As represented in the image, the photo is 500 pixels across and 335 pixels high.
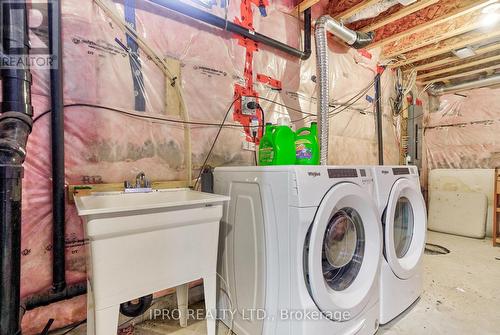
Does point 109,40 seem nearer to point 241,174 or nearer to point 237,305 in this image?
point 241,174

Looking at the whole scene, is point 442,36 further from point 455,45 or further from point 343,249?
point 343,249

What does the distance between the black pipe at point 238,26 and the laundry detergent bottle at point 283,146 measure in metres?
0.80

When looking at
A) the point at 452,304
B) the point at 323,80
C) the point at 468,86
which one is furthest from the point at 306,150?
the point at 468,86

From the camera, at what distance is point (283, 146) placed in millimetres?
1379

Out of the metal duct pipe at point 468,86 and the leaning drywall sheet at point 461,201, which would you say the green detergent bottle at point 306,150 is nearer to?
the leaning drywall sheet at point 461,201

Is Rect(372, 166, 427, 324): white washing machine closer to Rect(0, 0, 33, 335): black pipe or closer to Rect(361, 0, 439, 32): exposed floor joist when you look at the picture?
Rect(361, 0, 439, 32): exposed floor joist

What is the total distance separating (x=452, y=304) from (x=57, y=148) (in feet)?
8.02

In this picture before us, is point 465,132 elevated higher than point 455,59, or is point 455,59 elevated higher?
point 455,59

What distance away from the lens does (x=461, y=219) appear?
3111 mm

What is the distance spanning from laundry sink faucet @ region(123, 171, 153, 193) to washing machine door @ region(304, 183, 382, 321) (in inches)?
34.0

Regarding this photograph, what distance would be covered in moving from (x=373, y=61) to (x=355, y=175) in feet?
A: 7.63

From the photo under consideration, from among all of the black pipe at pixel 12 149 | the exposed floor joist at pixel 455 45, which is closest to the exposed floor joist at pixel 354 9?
the exposed floor joist at pixel 455 45

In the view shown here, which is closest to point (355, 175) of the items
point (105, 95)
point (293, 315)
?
point (293, 315)

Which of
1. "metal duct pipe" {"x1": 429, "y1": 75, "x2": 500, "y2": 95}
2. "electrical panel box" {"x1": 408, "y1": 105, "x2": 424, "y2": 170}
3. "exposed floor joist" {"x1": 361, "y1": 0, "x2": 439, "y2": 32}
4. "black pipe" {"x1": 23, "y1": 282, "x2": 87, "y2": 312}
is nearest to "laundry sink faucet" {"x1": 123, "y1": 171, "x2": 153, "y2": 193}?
"black pipe" {"x1": 23, "y1": 282, "x2": 87, "y2": 312}
